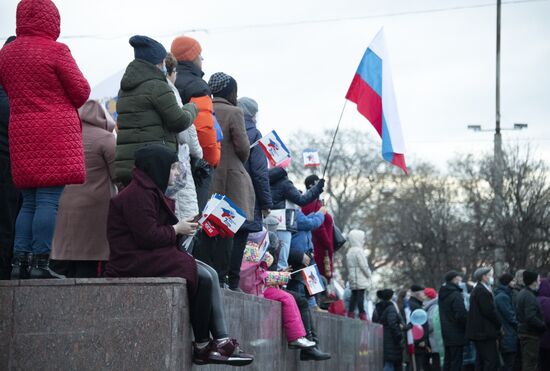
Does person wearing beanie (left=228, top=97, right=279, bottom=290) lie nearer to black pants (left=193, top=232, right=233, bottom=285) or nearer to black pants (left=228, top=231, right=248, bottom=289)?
black pants (left=228, top=231, right=248, bottom=289)

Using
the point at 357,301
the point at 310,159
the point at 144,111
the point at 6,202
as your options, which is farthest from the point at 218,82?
the point at 357,301

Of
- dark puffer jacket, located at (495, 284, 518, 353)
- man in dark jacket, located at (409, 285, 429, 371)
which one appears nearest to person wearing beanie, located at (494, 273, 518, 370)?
dark puffer jacket, located at (495, 284, 518, 353)

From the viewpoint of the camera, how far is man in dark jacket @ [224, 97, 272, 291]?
35.4 ft

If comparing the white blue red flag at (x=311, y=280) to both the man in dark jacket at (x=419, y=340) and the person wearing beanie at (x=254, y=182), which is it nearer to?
the person wearing beanie at (x=254, y=182)

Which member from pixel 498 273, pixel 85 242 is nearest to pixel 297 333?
pixel 85 242

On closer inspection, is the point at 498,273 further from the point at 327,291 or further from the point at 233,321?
the point at 233,321

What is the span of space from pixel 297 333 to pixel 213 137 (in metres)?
2.97

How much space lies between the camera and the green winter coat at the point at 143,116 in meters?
8.81

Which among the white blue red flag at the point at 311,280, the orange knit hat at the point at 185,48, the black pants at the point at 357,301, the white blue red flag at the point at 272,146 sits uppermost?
the orange knit hat at the point at 185,48

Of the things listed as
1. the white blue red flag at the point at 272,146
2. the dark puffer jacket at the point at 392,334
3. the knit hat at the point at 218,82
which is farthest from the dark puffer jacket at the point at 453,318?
the knit hat at the point at 218,82

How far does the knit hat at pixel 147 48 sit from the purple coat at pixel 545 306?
10057 millimetres

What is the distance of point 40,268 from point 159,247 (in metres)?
0.85

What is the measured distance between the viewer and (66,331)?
7.85 m

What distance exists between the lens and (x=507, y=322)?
18.1 metres
